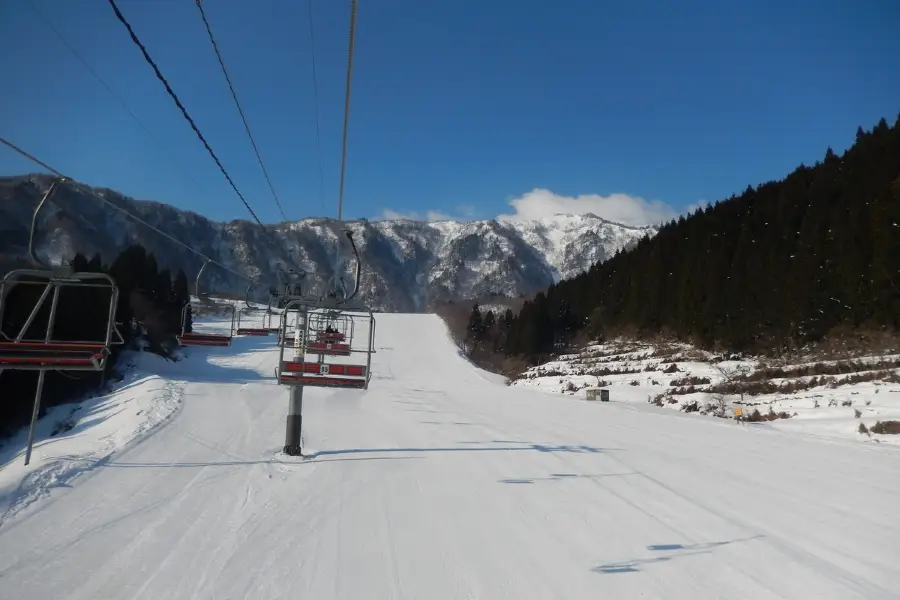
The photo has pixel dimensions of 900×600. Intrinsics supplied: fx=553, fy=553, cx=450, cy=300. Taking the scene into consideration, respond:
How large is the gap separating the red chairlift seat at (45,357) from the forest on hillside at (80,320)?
49.2ft

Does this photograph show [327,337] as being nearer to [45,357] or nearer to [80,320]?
[45,357]

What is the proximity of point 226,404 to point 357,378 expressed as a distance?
1098 cm

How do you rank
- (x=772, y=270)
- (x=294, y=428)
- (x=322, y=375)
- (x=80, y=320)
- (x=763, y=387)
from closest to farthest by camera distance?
(x=322, y=375) < (x=294, y=428) < (x=763, y=387) < (x=80, y=320) < (x=772, y=270)

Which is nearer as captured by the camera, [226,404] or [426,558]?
[426,558]

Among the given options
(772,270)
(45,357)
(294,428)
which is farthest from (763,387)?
(45,357)

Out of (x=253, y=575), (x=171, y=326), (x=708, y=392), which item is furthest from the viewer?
(x=171, y=326)

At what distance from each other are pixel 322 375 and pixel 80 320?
23.9 m

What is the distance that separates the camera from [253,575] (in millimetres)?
5613

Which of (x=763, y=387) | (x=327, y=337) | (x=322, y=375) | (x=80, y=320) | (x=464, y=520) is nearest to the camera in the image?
(x=464, y=520)

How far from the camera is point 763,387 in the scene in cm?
2283

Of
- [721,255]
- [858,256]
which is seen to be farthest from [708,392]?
[721,255]

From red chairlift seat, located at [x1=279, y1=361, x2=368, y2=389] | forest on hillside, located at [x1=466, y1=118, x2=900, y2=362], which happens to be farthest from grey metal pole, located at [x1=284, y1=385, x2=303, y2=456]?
forest on hillside, located at [x1=466, y1=118, x2=900, y2=362]

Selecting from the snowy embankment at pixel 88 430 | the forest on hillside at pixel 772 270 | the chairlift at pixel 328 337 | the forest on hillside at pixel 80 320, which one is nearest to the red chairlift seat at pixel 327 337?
the chairlift at pixel 328 337

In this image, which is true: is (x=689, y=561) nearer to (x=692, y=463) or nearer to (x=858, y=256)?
(x=692, y=463)
